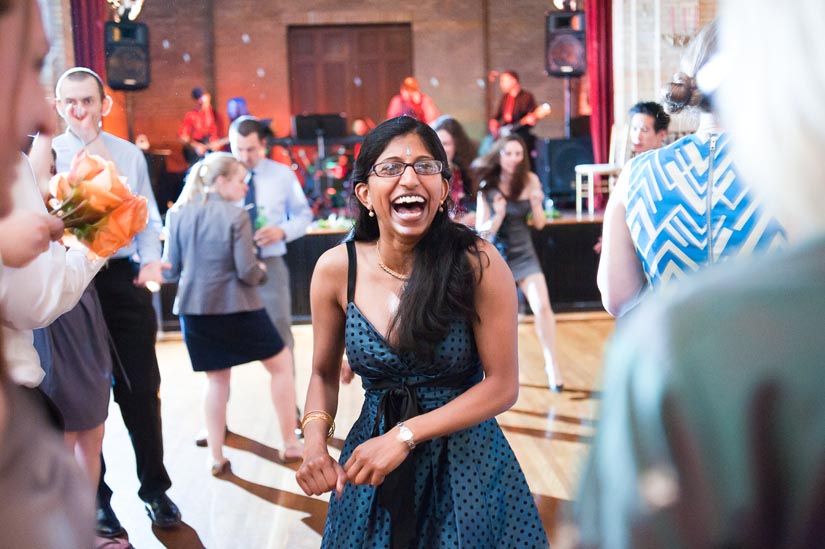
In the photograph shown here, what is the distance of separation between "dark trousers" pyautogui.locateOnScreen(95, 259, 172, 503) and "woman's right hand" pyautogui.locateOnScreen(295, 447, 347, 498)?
157 centimetres

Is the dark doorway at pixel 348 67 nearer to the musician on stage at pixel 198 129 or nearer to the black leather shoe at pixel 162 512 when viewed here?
the musician on stage at pixel 198 129

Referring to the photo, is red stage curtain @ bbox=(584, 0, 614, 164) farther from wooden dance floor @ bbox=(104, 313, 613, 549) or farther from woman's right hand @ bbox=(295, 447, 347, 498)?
woman's right hand @ bbox=(295, 447, 347, 498)

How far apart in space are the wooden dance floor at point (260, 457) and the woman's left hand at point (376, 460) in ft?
5.20

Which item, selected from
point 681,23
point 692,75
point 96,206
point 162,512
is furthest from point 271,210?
point 681,23

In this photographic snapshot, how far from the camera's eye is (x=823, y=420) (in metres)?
0.42

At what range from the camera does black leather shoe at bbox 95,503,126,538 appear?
9.95 ft

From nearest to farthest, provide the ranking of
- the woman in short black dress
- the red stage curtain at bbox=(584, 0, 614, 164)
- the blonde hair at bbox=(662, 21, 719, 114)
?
the blonde hair at bbox=(662, 21, 719, 114), the woman in short black dress, the red stage curtain at bbox=(584, 0, 614, 164)

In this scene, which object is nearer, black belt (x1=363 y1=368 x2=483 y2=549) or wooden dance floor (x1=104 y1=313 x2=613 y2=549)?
black belt (x1=363 y1=368 x2=483 y2=549)

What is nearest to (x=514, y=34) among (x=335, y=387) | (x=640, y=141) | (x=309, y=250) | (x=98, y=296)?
(x=309, y=250)

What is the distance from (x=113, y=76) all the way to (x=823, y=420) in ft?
34.0

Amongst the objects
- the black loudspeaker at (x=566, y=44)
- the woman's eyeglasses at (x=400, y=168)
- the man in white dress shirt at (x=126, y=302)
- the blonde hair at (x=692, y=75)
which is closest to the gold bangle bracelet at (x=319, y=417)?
the woman's eyeglasses at (x=400, y=168)

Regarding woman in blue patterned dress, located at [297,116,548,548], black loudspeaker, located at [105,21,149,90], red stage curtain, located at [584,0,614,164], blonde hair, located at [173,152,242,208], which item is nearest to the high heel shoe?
blonde hair, located at [173,152,242,208]

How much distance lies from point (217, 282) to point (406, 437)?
7.39 ft

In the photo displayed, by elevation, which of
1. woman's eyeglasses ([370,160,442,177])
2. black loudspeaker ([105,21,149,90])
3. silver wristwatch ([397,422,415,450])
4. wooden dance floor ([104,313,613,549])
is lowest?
wooden dance floor ([104,313,613,549])
